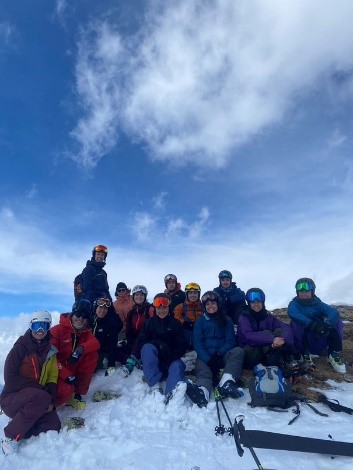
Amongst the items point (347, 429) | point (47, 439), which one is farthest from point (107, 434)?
point (347, 429)

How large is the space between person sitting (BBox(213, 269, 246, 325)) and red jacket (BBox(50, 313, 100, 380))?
16.3 ft

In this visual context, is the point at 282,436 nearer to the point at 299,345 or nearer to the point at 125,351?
the point at 299,345

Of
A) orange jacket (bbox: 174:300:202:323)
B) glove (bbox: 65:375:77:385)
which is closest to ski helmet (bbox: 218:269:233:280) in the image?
orange jacket (bbox: 174:300:202:323)

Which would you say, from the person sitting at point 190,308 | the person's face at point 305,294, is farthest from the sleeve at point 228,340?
the person's face at point 305,294

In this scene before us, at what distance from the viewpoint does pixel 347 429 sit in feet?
21.7

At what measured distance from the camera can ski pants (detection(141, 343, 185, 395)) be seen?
811 cm

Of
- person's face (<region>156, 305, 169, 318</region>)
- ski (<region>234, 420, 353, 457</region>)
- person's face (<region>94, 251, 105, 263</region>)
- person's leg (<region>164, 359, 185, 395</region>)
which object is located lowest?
ski (<region>234, 420, 353, 457</region>)

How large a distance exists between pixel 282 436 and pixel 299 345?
4.72 m

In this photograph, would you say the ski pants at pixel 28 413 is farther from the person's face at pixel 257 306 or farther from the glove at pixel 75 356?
the person's face at pixel 257 306

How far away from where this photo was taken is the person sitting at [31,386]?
6953mm

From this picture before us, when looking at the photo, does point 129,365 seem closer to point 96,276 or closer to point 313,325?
point 96,276

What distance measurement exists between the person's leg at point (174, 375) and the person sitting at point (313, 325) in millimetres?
3622

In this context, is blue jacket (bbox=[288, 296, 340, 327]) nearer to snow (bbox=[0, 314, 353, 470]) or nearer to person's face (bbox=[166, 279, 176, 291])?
snow (bbox=[0, 314, 353, 470])

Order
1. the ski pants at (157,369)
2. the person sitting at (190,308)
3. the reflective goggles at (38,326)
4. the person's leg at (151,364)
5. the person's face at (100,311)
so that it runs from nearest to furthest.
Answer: the reflective goggles at (38,326) < the ski pants at (157,369) < the person's leg at (151,364) < the person's face at (100,311) < the person sitting at (190,308)
